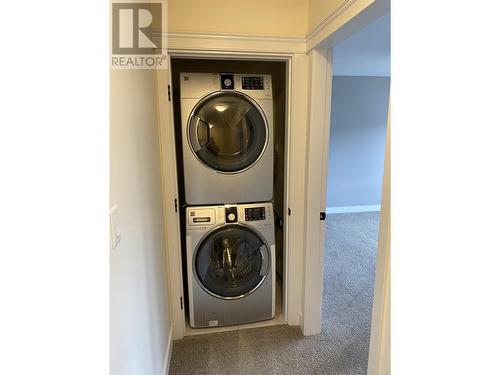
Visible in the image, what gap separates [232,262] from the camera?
224cm

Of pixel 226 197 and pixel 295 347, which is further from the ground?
pixel 226 197

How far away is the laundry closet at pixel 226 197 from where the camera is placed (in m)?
2.00

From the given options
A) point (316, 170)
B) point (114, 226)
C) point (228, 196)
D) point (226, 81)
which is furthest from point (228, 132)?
point (114, 226)

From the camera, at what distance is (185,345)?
205cm

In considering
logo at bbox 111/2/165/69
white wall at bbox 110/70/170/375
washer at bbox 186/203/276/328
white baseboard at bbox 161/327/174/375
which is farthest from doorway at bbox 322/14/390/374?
logo at bbox 111/2/165/69

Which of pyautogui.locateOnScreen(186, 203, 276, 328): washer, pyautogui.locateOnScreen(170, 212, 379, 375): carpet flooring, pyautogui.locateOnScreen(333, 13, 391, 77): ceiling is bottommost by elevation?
pyautogui.locateOnScreen(170, 212, 379, 375): carpet flooring

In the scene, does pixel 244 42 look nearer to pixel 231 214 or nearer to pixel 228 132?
pixel 228 132

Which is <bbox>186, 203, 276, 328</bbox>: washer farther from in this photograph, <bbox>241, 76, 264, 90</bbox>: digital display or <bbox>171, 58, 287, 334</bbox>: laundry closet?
<bbox>241, 76, 264, 90</bbox>: digital display

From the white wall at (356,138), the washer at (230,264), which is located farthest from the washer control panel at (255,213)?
the white wall at (356,138)

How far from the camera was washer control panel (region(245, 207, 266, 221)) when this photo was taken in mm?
2131

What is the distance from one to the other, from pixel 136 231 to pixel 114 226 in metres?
0.30

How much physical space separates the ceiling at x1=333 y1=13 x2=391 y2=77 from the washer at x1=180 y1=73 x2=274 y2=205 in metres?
0.86
